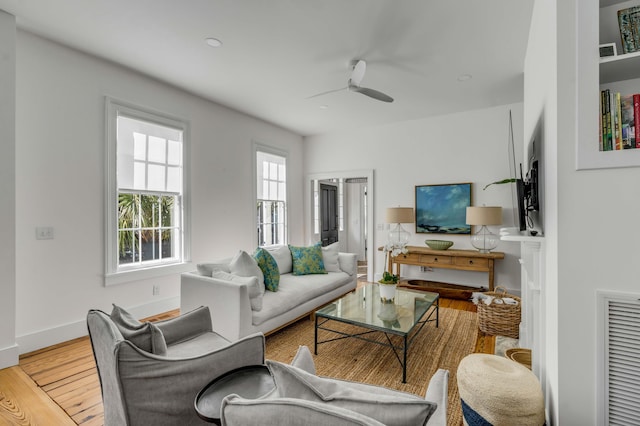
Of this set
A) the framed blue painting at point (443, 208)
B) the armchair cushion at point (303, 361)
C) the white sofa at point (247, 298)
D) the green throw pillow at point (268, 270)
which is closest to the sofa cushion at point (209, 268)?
the white sofa at point (247, 298)

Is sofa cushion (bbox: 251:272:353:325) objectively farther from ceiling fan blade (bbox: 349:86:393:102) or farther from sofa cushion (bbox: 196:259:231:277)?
ceiling fan blade (bbox: 349:86:393:102)

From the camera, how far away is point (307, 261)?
155 inches

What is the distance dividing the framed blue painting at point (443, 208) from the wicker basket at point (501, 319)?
6.02 feet

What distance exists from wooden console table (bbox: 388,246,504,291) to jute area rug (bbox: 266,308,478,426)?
107cm

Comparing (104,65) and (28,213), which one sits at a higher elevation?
(104,65)

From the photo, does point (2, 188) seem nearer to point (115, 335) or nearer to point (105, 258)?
point (105, 258)

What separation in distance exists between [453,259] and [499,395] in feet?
10.4

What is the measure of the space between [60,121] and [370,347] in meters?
3.62

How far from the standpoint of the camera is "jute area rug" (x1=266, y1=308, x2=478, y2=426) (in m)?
2.22

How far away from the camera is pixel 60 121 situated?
2.86 m

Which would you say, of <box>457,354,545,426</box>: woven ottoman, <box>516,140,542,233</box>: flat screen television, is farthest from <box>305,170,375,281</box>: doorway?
<box>457,354,545,426</box>: woven ottoman

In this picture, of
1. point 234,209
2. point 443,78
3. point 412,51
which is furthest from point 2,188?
point 443,78

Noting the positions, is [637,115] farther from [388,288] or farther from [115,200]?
[115,200]

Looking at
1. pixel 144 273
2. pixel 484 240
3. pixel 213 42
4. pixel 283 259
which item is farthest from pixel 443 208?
pixel 144 273
